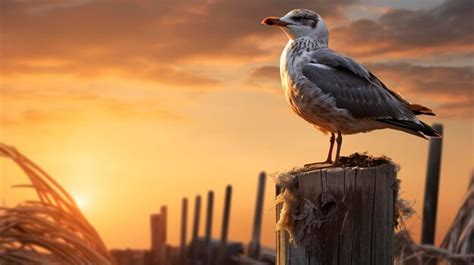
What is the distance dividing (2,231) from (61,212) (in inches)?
14.8

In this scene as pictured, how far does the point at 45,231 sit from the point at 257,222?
7.80 m

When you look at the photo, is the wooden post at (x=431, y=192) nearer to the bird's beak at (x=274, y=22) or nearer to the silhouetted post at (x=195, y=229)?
the bird's beak at (x=274, y=22)

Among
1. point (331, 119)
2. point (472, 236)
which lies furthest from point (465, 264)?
point (331, 119)

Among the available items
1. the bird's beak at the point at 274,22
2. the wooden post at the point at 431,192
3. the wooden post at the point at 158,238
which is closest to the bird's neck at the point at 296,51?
the bird's beak at the point at 274,22

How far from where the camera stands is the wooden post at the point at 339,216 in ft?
11.8

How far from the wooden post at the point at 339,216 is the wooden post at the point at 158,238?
28.3 ft

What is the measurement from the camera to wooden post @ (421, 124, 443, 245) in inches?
355

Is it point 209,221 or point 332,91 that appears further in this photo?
point 209,221

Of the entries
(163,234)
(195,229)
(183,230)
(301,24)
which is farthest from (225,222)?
(301,24)

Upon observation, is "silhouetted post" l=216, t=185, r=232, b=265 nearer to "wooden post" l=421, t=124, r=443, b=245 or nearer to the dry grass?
"wooden post" l=421, t=124, r=443, b=245

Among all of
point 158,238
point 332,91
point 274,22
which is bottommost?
point 158,238

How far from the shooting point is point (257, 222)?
12492 mm

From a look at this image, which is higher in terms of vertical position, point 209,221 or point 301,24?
point 301,24

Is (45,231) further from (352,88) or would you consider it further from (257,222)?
(257,222)
